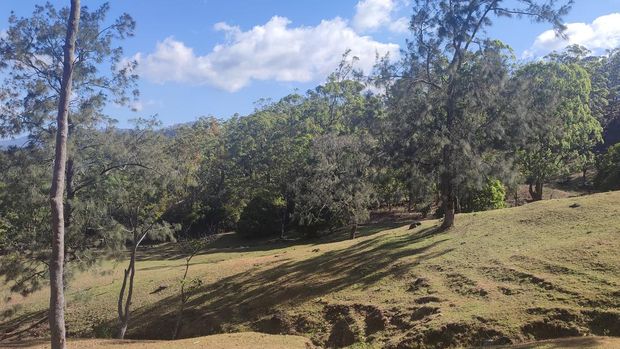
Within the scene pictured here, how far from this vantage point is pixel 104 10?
1894cm

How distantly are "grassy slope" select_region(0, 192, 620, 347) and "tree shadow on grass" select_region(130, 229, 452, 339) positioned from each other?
0.07 m

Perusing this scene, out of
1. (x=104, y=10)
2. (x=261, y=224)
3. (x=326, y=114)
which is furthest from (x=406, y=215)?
(x=104, y=10)

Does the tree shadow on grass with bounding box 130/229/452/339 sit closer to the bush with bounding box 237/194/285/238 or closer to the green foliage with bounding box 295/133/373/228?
the green foliage with bounding box 295/133/373/228

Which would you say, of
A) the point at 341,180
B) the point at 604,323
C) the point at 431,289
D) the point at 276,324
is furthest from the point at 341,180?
the point at 604,323

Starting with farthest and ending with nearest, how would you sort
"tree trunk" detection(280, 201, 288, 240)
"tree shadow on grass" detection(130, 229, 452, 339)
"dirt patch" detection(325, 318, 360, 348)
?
"tree trunk" detection(280, 201, 288, 240)
"tree shadow on grass" detection(130, 229, 452, 339)
"dirt patch" detection(325, 318, 360, 348)

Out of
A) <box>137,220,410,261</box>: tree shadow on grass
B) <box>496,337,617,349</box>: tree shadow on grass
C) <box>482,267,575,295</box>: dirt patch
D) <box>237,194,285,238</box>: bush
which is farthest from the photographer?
<box>237,194,285,238</box>: bush

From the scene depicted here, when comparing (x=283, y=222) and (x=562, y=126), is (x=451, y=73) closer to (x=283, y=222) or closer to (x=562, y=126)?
(x=562, y=126)

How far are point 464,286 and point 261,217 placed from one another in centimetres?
3672

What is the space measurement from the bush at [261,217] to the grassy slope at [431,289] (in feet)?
73.0

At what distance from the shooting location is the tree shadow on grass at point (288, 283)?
2039 cm

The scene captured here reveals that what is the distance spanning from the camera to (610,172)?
128 feet

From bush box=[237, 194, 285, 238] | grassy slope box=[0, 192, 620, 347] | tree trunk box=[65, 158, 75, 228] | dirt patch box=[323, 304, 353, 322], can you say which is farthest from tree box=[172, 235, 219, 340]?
bush box=[237, 194, 285, 238]

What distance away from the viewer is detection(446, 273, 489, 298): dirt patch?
52.1ft

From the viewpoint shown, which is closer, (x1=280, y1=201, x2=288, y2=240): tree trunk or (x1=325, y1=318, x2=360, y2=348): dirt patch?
(x1=325, y1=318, x2=360, y2=348): dirt patch
